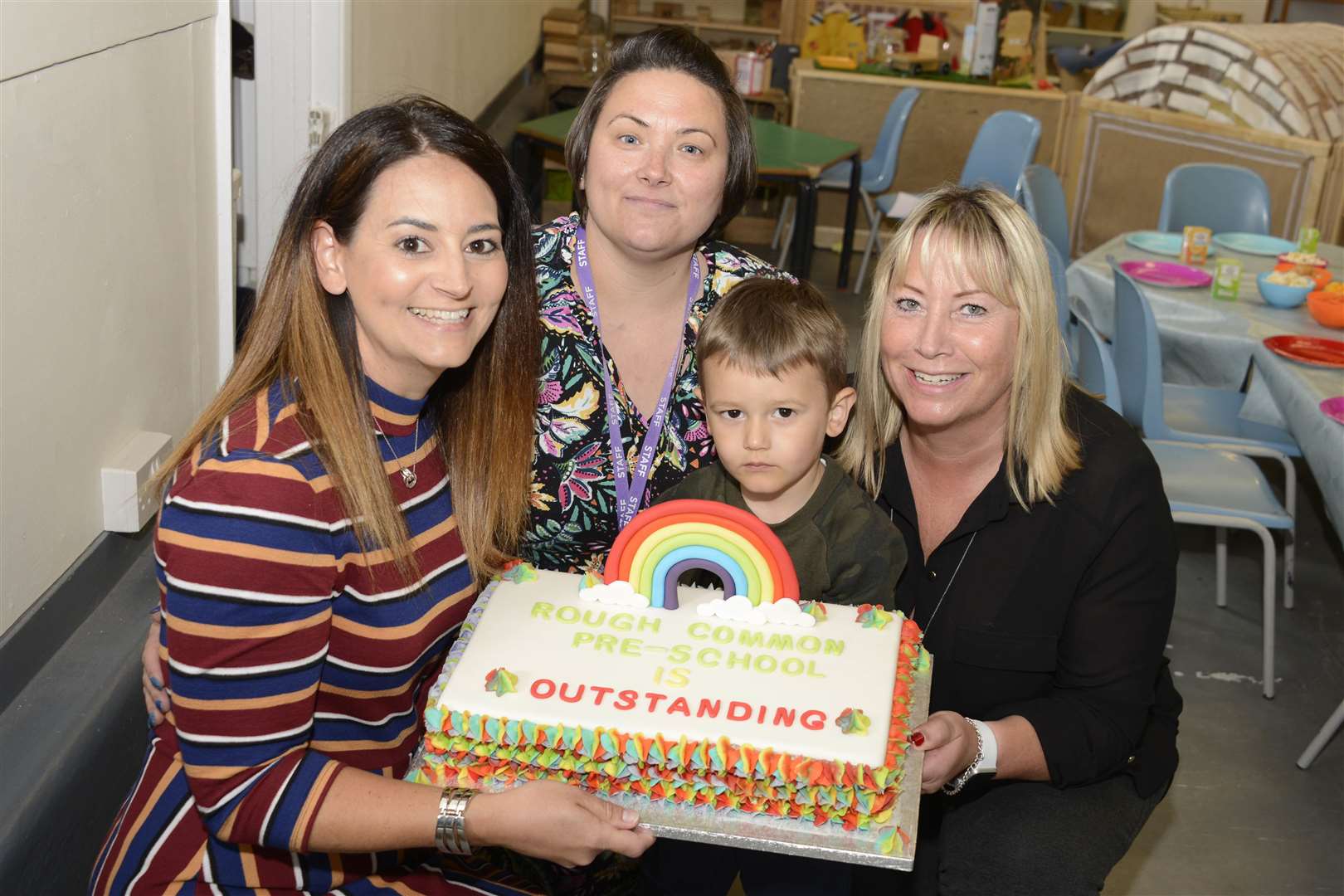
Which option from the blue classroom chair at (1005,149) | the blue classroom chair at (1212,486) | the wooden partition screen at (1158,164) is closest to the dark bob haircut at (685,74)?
the blue classroom chair at (1212,486)

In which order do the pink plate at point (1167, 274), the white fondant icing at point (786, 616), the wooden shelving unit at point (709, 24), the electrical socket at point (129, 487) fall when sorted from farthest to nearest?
the wooden shelving unit at point (709, 24), the pink plate at point (1167, 274), the electrical socket at point (129, 487), the white fondant icing at point (786, 616)

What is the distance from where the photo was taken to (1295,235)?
272 inches

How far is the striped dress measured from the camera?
1633 millimetres

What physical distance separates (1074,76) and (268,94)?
7.77 metres

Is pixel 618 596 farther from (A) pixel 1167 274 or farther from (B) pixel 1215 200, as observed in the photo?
(B) pixel 1215 200

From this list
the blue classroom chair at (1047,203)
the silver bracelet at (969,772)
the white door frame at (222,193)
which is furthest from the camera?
the blue classroom chair at (1047,203)

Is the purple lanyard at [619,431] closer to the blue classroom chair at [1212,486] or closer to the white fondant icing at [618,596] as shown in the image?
the white fondant icing at [618,596]

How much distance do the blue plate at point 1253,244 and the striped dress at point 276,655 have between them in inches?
174

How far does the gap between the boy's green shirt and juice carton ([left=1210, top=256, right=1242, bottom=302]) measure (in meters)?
3.10

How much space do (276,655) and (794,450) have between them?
88 centimetres

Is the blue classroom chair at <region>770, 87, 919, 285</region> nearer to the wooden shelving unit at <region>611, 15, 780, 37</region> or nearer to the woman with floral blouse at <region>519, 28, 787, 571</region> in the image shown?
the wooden shelving unit at <region>611, 15, 780, 37</region>

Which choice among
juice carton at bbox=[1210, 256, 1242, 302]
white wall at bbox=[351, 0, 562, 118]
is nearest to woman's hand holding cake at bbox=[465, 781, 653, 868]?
white wall at bbox=[351, 0, 562, 118]

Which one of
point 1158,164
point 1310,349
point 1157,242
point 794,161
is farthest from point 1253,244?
point 794,161

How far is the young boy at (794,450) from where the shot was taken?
6.91 ft
